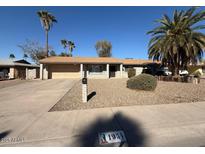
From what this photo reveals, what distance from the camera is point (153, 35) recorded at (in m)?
18.4

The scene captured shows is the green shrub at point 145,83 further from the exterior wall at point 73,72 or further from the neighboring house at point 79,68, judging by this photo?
the exterior wall at point 73,72

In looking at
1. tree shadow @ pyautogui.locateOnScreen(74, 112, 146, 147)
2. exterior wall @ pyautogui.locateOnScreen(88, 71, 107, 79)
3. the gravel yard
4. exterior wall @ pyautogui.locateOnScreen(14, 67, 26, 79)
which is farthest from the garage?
tree shadow @ pyautogui.locateOnScreen(74, 112, 146, 147)

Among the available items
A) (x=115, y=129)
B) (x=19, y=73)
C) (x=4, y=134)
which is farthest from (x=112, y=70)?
(x=4, y=134)

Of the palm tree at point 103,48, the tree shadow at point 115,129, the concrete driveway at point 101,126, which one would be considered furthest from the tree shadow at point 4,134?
the palm tree at point 103,48

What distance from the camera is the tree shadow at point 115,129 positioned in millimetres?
3038

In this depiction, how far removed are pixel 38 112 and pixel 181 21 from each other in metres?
17.8

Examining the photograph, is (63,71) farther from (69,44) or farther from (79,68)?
(69,44)

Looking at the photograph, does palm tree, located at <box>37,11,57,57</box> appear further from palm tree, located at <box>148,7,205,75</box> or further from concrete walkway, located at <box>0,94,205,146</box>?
concrete walkway, located at <box>0,94,205,146</box>

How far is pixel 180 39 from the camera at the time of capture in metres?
15.1

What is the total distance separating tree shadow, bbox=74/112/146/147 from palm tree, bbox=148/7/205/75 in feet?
45.0

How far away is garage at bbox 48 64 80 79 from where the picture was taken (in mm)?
22875

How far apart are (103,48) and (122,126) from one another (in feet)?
136

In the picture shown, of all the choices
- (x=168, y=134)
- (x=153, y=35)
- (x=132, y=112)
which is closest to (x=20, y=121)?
(x=132, y=112)

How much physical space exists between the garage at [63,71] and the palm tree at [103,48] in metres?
21.1
